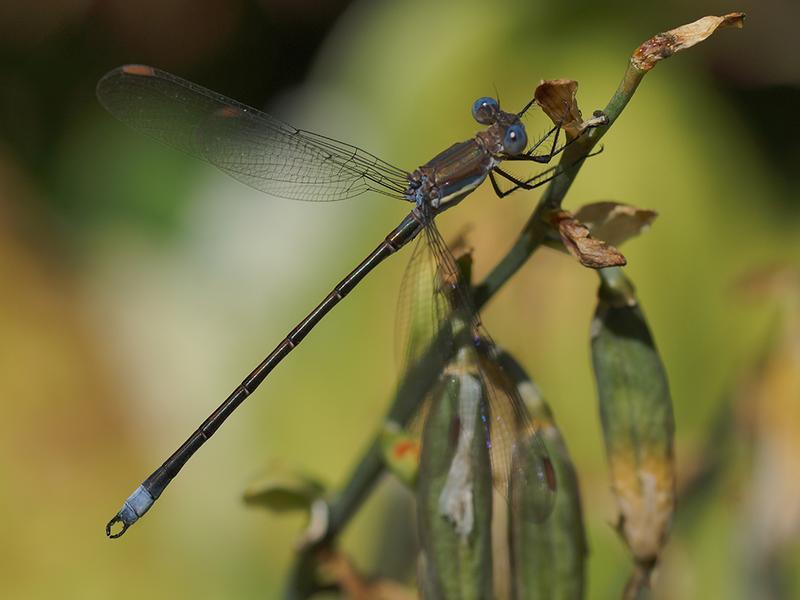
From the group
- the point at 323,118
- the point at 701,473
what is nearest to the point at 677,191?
the point at 701,473

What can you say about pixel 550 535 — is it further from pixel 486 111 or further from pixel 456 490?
pixel 486 111

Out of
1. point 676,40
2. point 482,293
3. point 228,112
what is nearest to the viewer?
point 676,40

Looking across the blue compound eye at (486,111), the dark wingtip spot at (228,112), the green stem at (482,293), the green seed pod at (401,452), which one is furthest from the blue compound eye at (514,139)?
the dark wingtip spot at (228,112)

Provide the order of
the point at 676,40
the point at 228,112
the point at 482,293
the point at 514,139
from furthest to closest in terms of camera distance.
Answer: the point at 228,112, the point at 514,139, the point at 482,293, the point at 676,40

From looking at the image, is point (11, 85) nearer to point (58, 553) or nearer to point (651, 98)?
point (58, 553)

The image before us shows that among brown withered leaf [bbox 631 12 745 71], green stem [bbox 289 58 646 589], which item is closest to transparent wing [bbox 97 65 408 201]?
green stem [bbox 289 58 646 589]

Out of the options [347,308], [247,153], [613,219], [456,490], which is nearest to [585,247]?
[613,219]
